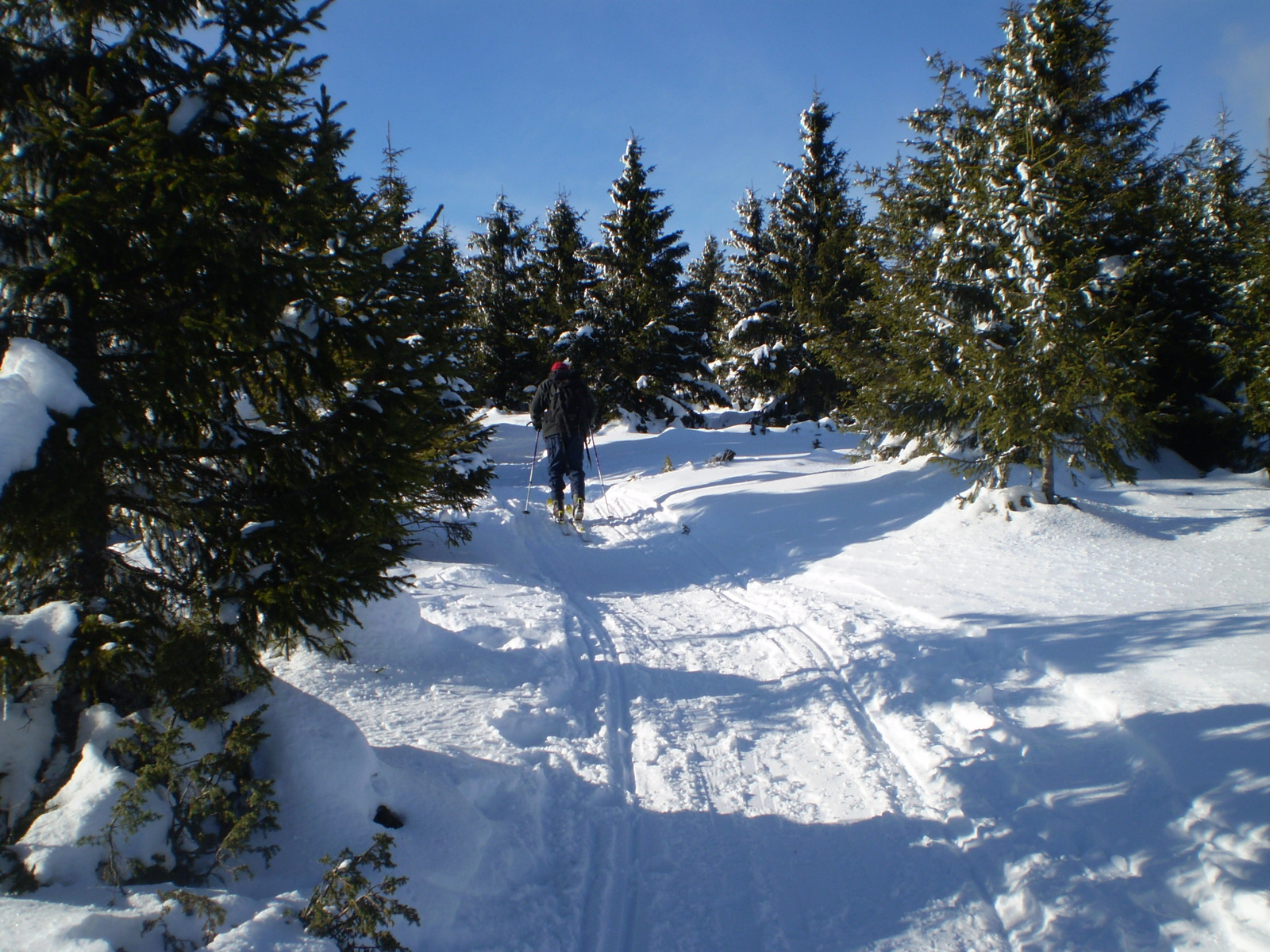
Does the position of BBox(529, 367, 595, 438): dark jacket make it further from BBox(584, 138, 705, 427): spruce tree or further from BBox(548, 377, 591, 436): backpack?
BBox(584, 138, 705, 427): spruce tree

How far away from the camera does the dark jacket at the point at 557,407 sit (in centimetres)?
1033

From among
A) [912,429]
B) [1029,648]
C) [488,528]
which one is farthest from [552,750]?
[912,429]

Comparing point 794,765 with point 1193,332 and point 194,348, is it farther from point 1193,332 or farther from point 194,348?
point 1193,332

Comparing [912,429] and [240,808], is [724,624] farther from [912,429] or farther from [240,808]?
[912,429]

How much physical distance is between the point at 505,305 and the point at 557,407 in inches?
830

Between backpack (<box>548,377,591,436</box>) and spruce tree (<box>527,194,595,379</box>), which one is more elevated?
spruce tree (<box>527,194,595,379</box>)

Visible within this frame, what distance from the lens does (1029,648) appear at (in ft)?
15.9

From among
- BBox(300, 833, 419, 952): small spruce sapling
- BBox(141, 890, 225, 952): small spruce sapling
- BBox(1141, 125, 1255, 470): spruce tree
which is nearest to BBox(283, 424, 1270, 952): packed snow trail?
BBox(300, 833, 419, 952): small spruce sapling

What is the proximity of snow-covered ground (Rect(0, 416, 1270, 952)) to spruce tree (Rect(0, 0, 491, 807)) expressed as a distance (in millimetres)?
621

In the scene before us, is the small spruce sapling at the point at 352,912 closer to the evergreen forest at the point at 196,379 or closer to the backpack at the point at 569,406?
the evergreen forest at the point at 196,379

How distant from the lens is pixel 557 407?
1037 cm

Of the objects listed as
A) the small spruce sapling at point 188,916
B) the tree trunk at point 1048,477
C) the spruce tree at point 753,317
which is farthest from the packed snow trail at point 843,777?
the spruce tree at point 753,317

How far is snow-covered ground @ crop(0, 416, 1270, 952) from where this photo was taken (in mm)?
2672

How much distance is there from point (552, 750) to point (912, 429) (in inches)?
390
